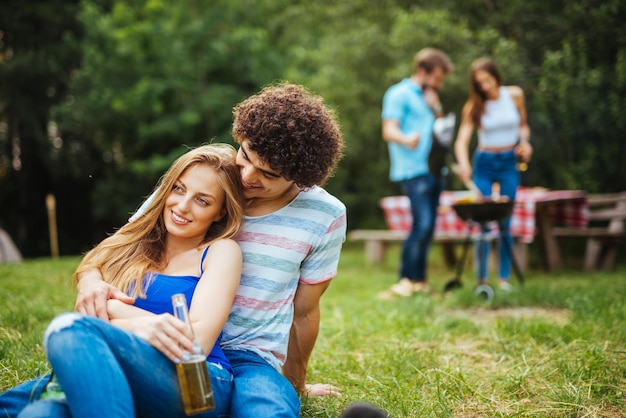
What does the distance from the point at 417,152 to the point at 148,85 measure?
29.8 ft

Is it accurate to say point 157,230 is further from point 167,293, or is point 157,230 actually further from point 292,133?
point 292,133

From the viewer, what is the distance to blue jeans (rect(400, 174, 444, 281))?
17.5 feet

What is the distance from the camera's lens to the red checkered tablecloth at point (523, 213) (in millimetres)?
6723

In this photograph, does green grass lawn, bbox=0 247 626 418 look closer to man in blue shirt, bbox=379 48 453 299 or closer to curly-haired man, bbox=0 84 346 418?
curly-haired man, bbox=0 84 346 418

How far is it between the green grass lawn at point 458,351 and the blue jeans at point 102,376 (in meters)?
0.69

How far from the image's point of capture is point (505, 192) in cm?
539

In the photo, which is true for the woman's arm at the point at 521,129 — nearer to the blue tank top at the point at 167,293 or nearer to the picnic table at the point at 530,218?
the picnic table at the point at 530,218

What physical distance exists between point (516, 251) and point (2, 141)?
1201cm

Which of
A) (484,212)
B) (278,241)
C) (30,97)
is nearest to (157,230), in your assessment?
(278,241)

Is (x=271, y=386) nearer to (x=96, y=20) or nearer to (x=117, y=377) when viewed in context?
(x=117, y=377)

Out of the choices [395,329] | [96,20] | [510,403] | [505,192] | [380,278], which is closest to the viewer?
[510,403]

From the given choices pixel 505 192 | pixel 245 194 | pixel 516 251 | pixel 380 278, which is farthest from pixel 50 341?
pixel 516 251

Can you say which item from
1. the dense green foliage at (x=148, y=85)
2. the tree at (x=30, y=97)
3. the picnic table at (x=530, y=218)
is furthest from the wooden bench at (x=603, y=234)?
the tree at (x=30, y=97)

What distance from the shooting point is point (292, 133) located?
1998 millimetres
